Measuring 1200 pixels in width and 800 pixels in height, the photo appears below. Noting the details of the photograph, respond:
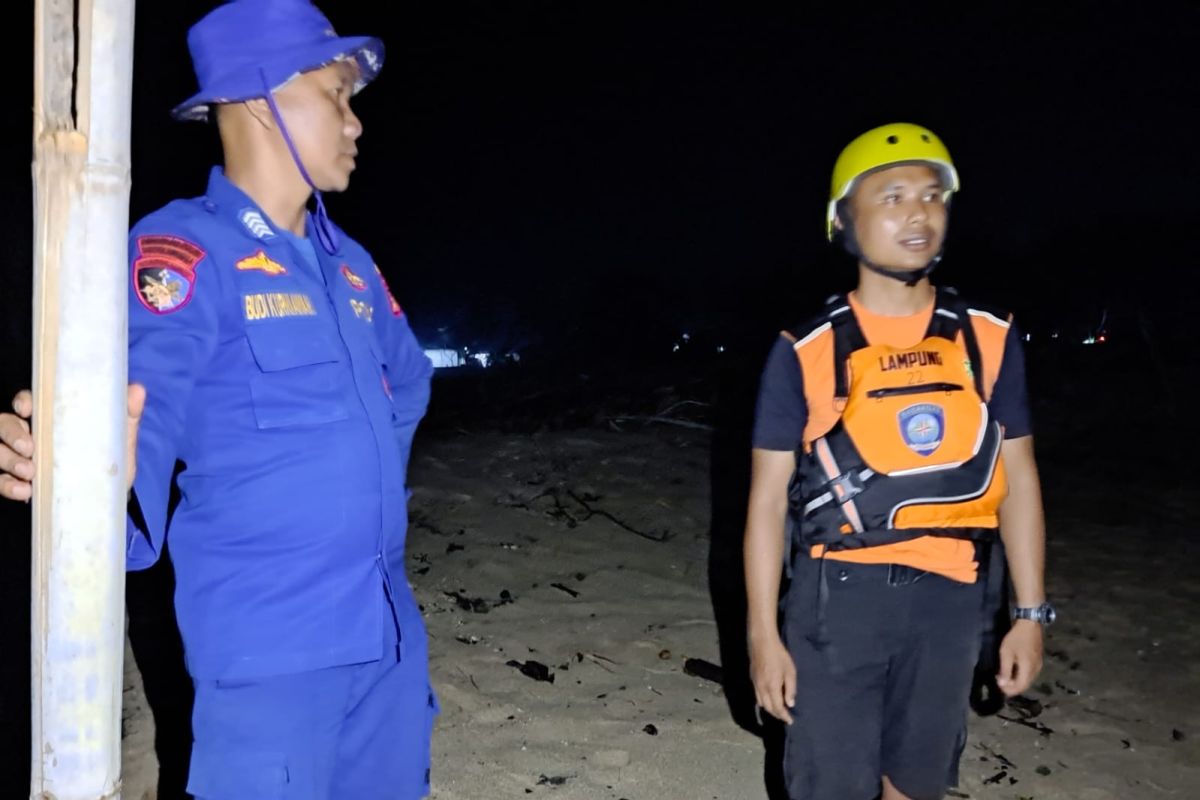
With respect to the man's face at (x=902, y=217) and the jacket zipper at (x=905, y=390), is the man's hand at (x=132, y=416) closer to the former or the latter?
the jacket zipper at (x=905, y=390)

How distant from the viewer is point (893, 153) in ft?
7.07

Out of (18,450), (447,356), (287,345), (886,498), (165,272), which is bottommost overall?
(447,356)

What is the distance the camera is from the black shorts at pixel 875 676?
6.75ft

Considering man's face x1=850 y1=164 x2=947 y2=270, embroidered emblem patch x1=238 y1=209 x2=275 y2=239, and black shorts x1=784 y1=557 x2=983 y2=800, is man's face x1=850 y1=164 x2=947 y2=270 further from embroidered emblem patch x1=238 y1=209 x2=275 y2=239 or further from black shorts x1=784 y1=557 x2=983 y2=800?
embroidered emblem patch x1=238 y1=209 x2=275 y2=239

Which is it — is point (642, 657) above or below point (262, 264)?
below

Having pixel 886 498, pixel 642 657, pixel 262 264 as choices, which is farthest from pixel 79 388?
pixel 642 657

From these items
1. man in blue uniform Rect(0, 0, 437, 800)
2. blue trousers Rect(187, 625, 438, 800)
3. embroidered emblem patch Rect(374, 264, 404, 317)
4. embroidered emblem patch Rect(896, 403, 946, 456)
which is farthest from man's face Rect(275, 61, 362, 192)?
embroidered emblem patch Rect(896, 403, 946, 456)

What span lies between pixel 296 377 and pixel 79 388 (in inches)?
22.3

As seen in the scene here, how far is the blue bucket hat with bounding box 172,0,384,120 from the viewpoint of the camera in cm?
161

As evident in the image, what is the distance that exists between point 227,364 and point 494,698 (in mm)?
2610

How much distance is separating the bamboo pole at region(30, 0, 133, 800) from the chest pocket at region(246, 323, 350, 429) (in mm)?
477

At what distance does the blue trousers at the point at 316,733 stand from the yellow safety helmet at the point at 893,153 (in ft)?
5.45

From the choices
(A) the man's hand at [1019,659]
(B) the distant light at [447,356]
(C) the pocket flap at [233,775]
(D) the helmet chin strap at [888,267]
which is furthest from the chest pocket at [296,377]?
(B) the distant light at [447,356]

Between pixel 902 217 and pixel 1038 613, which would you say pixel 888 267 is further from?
pixel 1038 613
